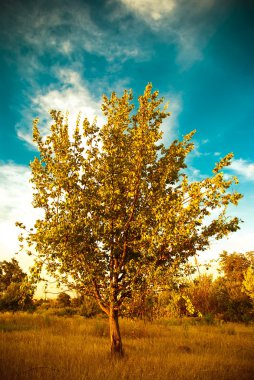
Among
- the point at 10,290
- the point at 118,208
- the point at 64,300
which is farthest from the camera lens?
the point at 64,300

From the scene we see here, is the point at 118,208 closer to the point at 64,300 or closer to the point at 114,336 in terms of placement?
the point at 114,336

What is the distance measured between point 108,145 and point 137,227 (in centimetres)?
366

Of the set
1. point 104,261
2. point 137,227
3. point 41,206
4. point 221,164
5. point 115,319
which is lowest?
point 115,319

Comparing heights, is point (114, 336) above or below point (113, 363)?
above

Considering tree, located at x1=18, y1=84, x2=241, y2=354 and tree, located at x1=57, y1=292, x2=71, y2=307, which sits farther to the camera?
tree, located at x1=57, y1=292, x2=71, y2=307

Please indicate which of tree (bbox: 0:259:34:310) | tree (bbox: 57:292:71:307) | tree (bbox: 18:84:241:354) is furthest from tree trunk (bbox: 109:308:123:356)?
tree (bbox: 57:292:71:307)

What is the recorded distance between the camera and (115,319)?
1191 centimetres

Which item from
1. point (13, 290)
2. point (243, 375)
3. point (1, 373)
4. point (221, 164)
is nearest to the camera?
point (1, 373)

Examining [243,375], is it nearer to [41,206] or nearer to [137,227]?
[137,227]

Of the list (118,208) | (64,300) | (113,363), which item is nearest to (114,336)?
(113,363)

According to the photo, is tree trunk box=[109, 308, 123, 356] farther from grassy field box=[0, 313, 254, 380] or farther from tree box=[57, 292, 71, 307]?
tree box=[57, 292, 71, 307]

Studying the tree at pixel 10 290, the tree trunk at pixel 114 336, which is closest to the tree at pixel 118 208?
the tree trunk at pixel 114 336

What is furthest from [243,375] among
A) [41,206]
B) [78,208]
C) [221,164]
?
[41,206]

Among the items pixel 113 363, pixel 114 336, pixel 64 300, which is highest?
pixel 64 300
